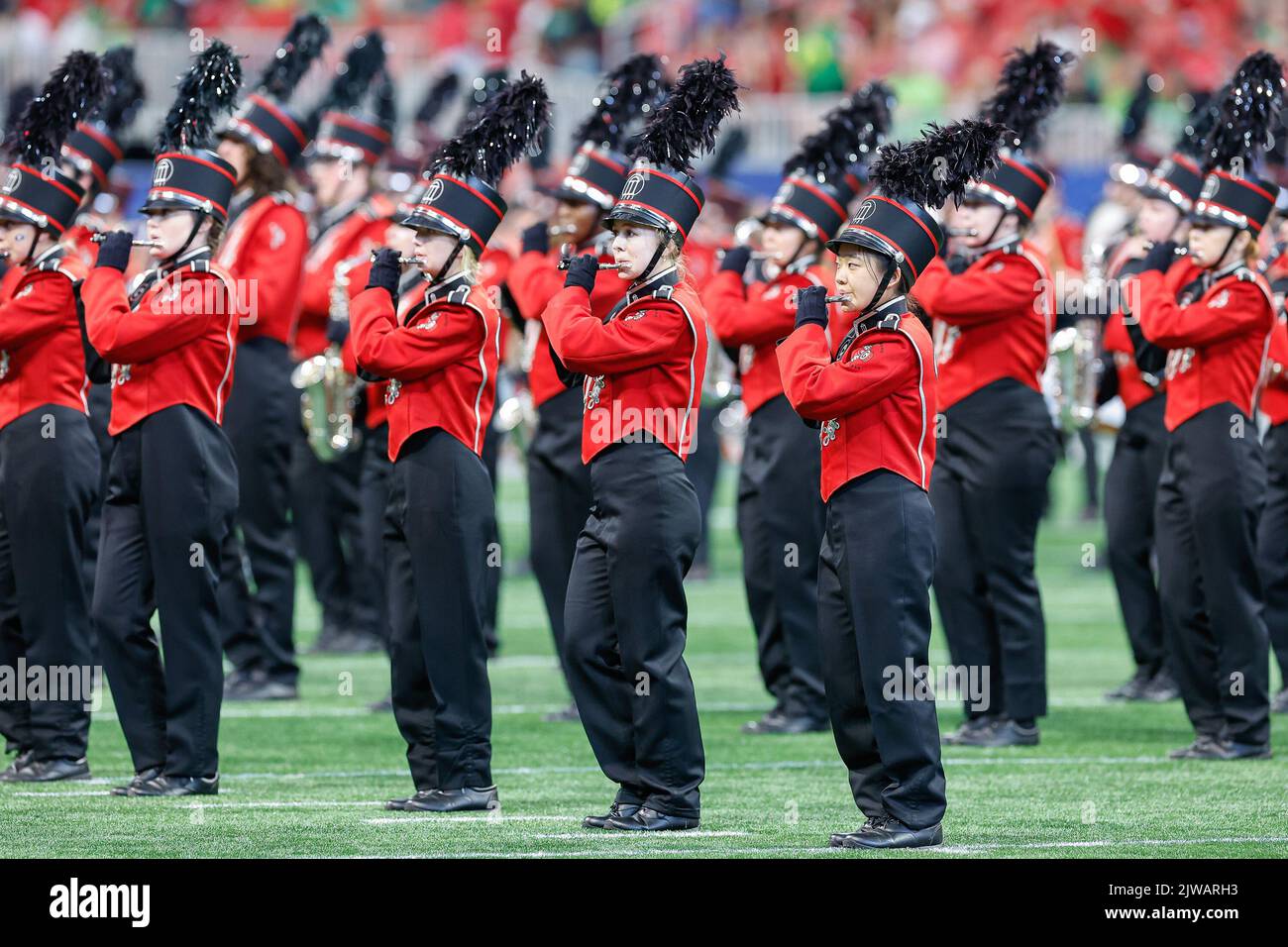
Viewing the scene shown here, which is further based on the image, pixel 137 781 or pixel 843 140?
pixel 843 140

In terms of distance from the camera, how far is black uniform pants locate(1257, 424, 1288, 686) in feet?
31.1

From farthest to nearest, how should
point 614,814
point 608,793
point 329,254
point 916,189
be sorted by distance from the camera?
point 329,254 < point 608,793 < point 614,814 < point 916,189

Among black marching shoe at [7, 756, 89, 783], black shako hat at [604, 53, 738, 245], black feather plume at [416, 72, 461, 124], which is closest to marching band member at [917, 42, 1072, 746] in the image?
black shako hat at [604, 53, 738, 245]

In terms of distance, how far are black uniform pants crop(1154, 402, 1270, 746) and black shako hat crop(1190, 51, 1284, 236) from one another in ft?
2.21

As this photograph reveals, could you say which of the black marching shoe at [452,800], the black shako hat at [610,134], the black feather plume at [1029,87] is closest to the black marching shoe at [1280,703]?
the black feather plume at [1029,87]

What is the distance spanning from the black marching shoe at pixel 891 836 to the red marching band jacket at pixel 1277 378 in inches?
133

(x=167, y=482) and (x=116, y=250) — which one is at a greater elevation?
(x=116, y=250)

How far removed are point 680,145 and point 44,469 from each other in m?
2.35

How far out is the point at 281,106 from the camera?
963cm

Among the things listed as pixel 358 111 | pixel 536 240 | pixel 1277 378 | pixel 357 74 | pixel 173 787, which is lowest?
pixel 173 787

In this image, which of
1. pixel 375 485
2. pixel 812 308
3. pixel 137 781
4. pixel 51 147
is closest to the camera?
pixel 812 308

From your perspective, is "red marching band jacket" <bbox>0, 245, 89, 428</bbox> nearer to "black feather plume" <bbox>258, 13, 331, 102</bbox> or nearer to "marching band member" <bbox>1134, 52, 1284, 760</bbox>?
"black feather plume" <bbox>258, 13, 331, 102</bbox>

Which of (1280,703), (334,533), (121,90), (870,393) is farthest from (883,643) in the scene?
(334,533)

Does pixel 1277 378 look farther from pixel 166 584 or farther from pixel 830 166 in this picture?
pixel 166 584
